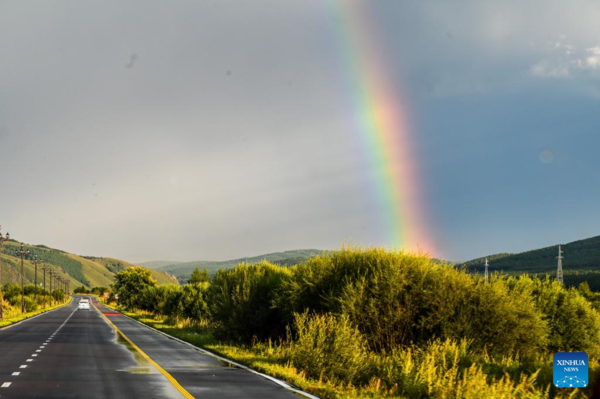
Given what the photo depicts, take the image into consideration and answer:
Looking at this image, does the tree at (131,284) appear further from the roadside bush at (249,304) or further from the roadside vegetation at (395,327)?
the roadside bush at (249,304)

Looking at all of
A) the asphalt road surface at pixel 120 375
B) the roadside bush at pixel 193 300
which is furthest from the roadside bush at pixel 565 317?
the roadside bush at pixel 193 300

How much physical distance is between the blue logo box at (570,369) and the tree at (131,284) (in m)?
89.0

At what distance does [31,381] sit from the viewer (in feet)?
52.5

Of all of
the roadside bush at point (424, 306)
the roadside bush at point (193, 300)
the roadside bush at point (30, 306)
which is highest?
the roadside bush at point (424, 306)

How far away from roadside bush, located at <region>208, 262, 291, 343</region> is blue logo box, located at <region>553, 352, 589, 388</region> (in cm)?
1910

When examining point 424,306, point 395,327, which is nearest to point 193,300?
point 395,327

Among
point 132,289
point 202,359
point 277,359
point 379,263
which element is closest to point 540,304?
point 379,263

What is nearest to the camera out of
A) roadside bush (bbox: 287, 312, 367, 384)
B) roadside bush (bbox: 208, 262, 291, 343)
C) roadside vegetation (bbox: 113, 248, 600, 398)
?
roadside vegetation (bbox: 113, 248, 600, 398)

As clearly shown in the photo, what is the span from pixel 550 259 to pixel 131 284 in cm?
11834

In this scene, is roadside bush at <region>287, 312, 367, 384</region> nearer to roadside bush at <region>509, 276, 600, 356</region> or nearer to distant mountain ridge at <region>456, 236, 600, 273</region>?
roadside bush at <region>509, 276, 600, 356</region>

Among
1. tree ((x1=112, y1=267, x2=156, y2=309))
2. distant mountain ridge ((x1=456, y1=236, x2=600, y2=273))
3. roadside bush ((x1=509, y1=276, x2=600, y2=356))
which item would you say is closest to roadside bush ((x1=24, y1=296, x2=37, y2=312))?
tree ((x1=112, y1=267, x2=156, y2=309))

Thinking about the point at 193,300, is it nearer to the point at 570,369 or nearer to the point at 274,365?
the point at 274,365

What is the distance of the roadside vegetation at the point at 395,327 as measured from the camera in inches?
577

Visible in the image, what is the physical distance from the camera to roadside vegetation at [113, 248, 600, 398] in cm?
1465
